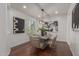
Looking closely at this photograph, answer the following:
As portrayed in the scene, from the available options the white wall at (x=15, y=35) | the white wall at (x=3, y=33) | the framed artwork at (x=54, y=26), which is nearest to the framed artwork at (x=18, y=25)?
the white wall at (x=15, y=35)

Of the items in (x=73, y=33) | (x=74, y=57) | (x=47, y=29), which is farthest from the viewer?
(x=73, y=33)

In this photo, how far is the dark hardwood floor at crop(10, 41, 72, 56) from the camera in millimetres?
1646

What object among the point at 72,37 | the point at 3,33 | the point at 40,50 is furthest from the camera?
the point at 72,37

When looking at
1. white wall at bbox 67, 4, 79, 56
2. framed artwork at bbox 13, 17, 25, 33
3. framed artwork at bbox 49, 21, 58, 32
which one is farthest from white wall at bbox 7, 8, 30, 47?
white wall at bbox 67, 4, 79, 56

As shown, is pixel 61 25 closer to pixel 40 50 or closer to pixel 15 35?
pixel 40 50

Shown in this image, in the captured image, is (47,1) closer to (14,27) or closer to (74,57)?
(14,27)

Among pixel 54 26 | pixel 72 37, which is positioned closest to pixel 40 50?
pixel 54 26

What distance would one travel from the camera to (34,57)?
1.63 meters

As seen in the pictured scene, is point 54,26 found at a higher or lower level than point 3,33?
higher

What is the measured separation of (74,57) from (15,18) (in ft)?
3.93

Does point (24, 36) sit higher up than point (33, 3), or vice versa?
point (33, 3)

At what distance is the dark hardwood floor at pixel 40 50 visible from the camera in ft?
5.40

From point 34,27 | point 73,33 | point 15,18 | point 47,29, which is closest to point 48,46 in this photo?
point 47,29

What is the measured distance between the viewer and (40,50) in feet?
5.65
